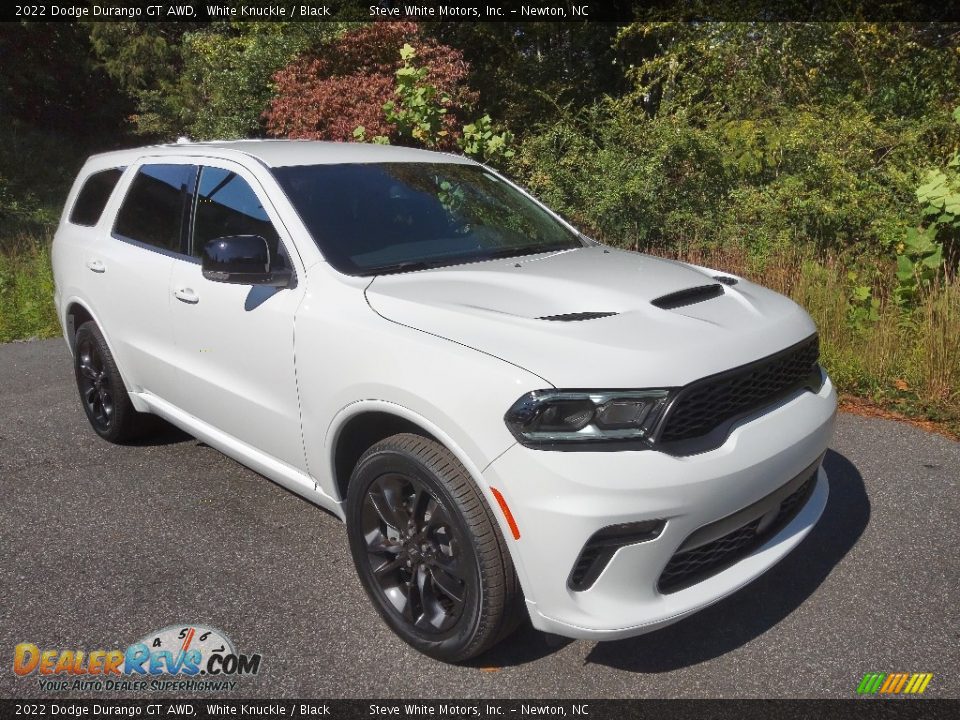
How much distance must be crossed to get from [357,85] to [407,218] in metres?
6.66

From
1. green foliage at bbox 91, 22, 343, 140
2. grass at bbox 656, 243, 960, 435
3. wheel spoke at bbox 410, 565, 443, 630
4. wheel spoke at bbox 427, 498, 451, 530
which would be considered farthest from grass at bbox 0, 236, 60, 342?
grass at bbox 656, 243, 960, 435

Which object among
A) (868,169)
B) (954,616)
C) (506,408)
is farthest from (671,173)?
(506,408)

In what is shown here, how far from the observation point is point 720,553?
2.62 m

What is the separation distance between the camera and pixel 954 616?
300cm

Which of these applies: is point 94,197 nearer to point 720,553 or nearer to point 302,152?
point 302,152

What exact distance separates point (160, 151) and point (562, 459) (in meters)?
3.29

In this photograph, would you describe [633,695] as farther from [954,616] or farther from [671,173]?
[671,173]

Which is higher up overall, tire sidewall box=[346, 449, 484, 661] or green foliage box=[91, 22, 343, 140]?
green foliage box=[91, 22, 343, 140]

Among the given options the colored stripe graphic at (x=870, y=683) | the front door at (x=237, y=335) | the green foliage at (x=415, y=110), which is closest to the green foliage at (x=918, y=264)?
the colored stripe graphic at (x=870, y=683)

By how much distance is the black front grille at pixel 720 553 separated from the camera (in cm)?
249

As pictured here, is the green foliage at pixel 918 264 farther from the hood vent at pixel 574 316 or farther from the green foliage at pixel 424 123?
the hood vent at pixel 574 316

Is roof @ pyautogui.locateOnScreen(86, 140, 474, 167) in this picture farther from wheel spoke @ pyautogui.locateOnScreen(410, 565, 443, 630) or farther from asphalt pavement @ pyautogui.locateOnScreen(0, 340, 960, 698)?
wheel spoke @ pyautogui.locateOnScreen(410, 565, 443, 630)

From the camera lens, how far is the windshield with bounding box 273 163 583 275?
3.33 metres

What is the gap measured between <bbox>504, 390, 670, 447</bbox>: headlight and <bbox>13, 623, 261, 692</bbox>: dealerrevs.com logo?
1392mm
